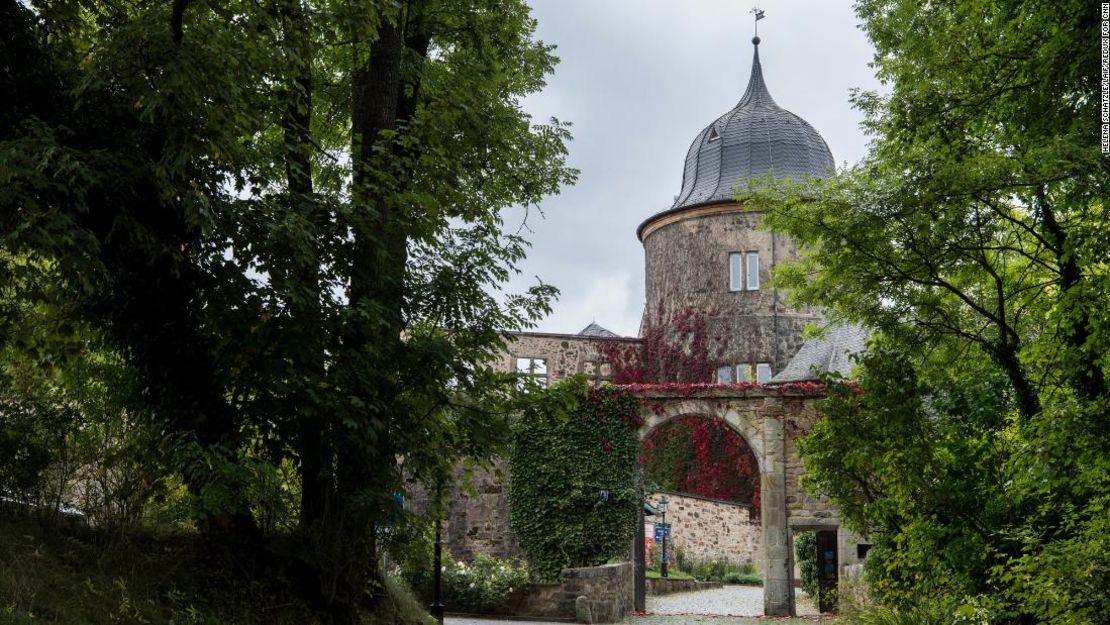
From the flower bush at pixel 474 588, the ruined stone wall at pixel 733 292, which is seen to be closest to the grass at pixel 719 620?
the flower bush at pixel 474 588

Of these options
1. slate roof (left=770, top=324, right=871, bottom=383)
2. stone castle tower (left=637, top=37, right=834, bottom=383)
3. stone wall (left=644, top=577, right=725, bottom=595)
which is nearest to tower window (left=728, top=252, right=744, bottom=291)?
stone castle tower (left=637, top=37, right=834, bottom=383)

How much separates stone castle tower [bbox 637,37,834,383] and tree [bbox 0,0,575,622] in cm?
2211

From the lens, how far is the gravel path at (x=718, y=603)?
20.0m

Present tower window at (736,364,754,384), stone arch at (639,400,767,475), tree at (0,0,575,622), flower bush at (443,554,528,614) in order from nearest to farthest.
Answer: tree at (0,0,575,622) → flower bush at (443,554,528,614) → stone arch at (639,400,767,475) → tower window at (736,364,754,384)

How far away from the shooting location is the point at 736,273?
105ft

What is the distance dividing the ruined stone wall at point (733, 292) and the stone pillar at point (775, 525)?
1137 cm

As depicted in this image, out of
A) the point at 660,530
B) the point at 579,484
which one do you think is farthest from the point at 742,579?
the point at 579,484

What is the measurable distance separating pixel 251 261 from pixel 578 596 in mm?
10791

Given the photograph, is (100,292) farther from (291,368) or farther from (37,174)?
(37,174)

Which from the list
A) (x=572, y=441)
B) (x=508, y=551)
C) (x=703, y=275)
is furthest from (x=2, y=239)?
(x=703, y=275)

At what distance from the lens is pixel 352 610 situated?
31.3 ft

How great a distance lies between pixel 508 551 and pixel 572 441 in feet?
9.43

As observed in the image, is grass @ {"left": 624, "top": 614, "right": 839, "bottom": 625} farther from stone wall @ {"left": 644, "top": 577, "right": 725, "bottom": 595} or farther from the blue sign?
the blue sign

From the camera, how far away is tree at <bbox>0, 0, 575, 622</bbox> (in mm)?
7371
